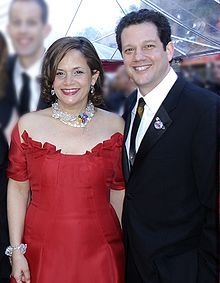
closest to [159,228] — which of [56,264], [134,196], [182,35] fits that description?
[134,196]

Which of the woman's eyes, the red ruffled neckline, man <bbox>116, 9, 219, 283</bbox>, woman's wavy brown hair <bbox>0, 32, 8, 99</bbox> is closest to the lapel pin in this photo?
man <bbox>116, 9, 219, 283</bbox>

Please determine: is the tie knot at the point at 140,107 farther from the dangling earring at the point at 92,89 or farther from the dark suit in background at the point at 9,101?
the dark suit in background at the point at 9,101

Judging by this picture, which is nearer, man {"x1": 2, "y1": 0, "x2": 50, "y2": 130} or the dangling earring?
man {"x1": 2, "y1": 0, "x2": 50, "y2": 130}

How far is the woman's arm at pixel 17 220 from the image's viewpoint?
182 centimetres

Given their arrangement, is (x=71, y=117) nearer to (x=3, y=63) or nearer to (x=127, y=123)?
(x=127, y=123)

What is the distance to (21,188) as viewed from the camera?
1.89 m

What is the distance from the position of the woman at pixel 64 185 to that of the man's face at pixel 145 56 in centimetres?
19

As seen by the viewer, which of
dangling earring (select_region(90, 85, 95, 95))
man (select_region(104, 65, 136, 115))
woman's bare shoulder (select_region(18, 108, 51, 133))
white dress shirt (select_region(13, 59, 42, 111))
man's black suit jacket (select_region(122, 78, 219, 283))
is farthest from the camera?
man (select_region(104, 65, 136, 115))

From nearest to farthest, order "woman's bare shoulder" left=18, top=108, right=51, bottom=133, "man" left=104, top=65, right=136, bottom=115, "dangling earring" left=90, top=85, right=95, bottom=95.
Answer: "woman's bare shoulder" left=18, top=108, right=51, bottom=133 < "dangling earring" left=90, top=85, right=95, bottom=95 < "man" left=104, top=65, right=136, bottom=115

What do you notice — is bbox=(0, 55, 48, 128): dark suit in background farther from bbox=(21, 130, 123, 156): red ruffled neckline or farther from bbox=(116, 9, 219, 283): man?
bbox=(116, 9, 219, 283): man

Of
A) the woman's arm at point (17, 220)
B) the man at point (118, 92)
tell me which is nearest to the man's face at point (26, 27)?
the woman's arm at point (17, 220)

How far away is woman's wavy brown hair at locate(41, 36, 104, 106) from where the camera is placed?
5.87 feet

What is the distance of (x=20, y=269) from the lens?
1.81m

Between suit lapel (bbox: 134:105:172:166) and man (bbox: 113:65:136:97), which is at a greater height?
man (bbox: 113:65:136:97)
